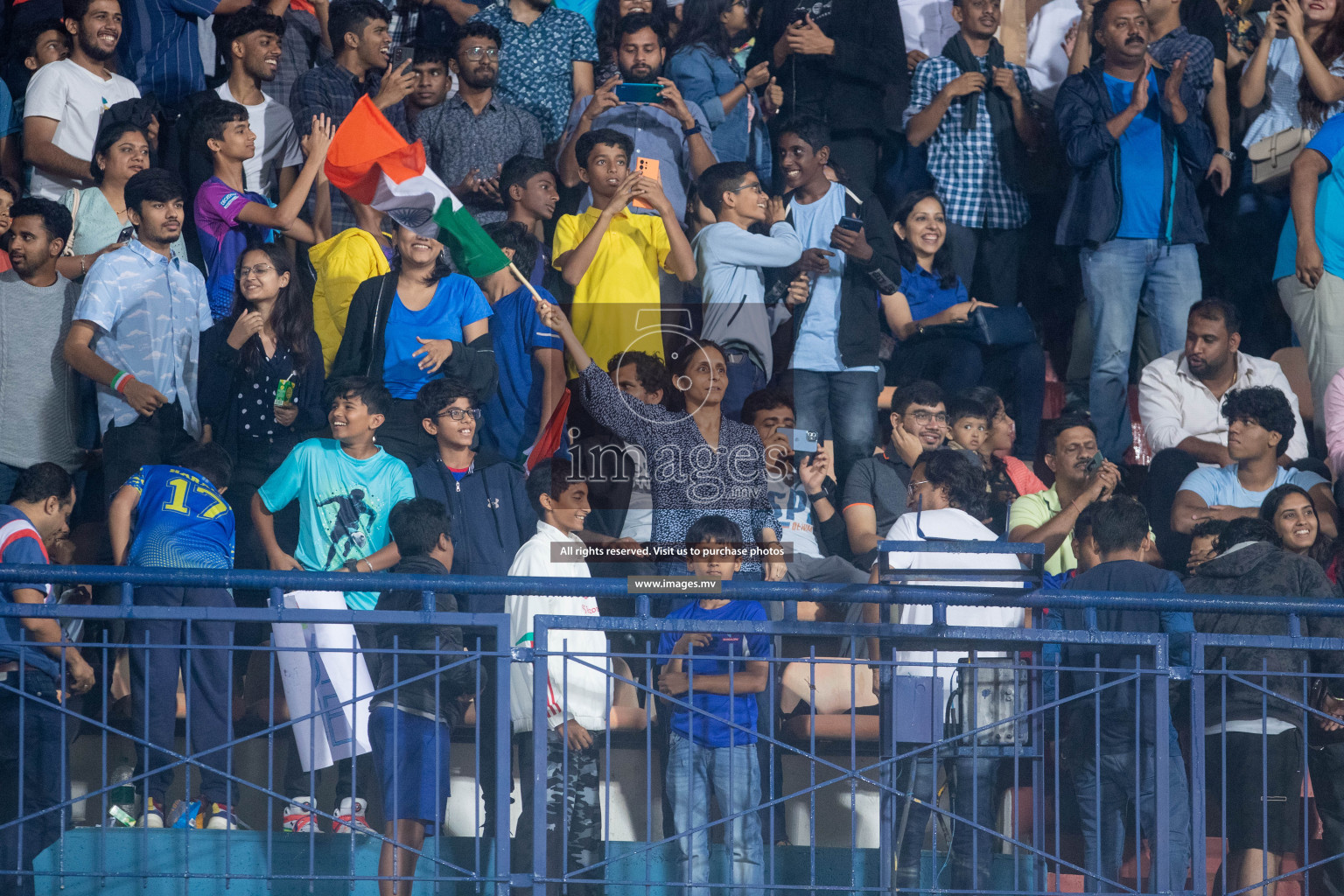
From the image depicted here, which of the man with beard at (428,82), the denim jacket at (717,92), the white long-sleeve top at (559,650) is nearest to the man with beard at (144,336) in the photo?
the man with beard at (428,82)

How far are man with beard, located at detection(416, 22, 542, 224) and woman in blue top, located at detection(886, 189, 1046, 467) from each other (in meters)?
2.02

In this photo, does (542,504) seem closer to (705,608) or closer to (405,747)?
(705,608)

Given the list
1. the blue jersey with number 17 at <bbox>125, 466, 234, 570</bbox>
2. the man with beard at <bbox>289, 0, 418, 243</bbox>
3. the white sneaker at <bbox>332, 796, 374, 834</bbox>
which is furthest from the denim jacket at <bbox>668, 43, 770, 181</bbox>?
the white sneaker at <bbox>332, 796, 374, 834</bbox>

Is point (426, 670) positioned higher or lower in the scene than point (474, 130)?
lower

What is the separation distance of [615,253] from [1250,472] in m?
3.05

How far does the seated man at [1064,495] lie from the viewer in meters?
6.90

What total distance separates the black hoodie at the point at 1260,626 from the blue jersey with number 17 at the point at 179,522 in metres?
3.63

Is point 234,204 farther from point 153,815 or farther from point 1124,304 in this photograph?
point 1124,304

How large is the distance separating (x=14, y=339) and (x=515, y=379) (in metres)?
2.25

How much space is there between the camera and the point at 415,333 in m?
7.12

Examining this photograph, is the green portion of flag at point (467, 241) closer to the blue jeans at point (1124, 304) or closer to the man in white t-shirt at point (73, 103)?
the man in white t-shirt at point (73, 103)

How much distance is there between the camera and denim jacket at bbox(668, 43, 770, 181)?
8305 millimetres

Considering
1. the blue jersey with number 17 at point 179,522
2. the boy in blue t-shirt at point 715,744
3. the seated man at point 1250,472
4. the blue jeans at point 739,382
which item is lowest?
the boy in blue t-shirt at point 715,744

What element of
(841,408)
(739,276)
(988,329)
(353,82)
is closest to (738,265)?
(739,276)
